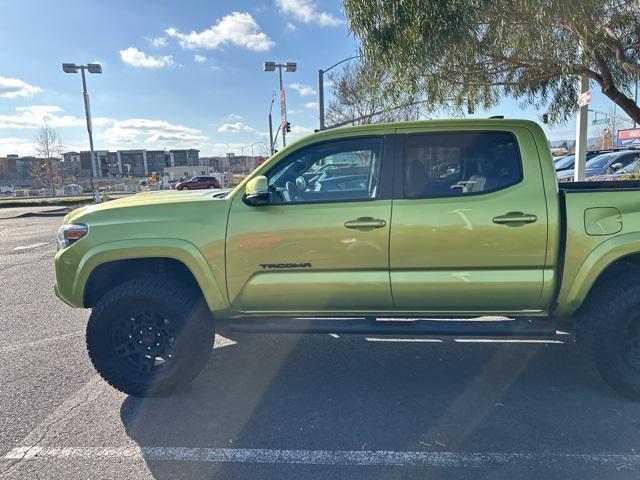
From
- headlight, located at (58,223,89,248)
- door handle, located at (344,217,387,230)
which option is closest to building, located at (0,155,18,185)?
headlight, located at (58,223,89,248)

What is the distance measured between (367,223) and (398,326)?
2.61ft

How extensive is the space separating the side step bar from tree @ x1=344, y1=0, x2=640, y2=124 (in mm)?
3987

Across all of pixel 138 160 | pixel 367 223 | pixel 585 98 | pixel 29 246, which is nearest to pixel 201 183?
pixel 29 246

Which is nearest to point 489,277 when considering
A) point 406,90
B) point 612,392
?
point 612,392

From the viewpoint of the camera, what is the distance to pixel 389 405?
329 centimetres

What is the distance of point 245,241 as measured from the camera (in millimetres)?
3297

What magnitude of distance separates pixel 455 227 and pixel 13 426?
3.30 m

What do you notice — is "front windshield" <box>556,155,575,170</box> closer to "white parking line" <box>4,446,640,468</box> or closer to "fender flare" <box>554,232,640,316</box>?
"fender flare" <box>554,232,640,316</box>

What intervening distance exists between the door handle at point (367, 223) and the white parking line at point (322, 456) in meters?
1.44

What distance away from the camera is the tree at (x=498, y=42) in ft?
18.5

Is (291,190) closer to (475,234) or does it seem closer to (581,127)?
(475,234)

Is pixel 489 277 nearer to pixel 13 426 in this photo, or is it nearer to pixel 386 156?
pixel 386 156

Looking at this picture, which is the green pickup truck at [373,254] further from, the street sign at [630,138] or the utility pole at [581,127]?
the street sign at [630,138]

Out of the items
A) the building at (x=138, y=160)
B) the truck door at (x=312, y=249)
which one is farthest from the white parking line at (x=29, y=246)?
the building at (x=138, y=160)
